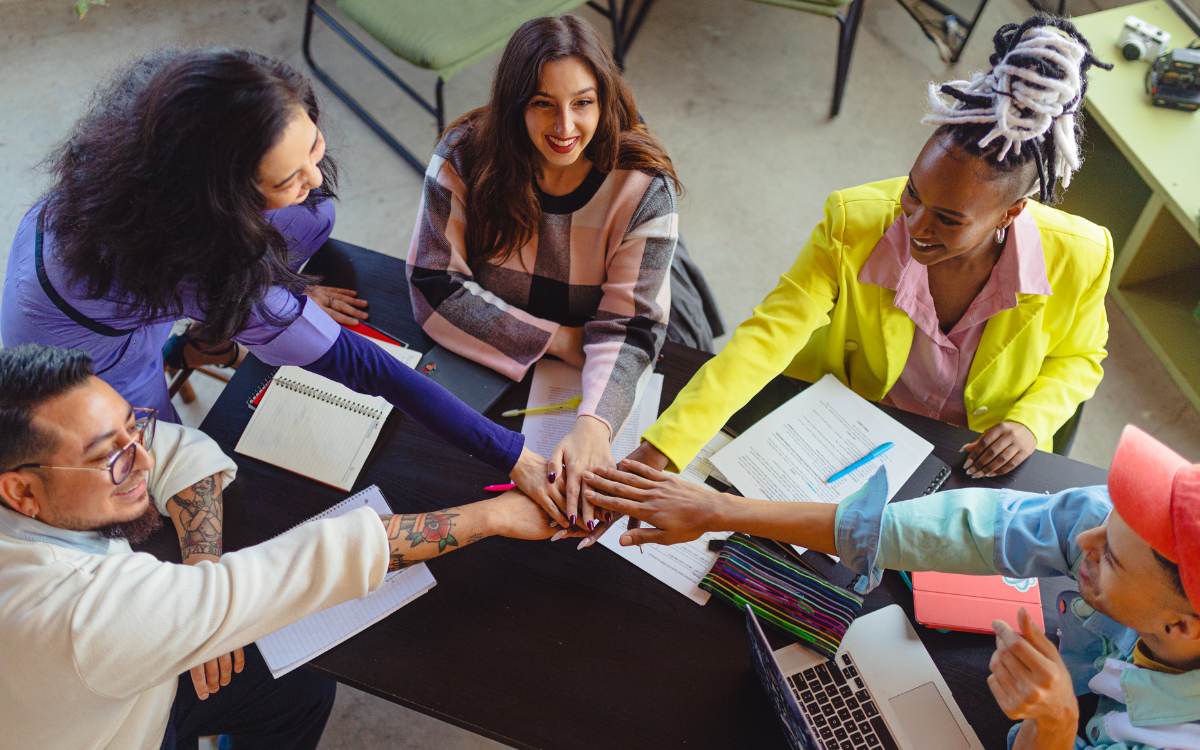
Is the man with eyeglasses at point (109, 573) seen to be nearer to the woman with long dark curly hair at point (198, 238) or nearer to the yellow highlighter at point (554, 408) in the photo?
the woman with long dark curly hair at point (198, 238)

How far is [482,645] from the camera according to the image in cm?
156

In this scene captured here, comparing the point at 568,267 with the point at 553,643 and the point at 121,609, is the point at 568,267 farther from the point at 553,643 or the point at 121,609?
the point at 121,609

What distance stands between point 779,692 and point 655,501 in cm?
41

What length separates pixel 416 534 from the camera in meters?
1.60

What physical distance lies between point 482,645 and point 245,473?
53cm

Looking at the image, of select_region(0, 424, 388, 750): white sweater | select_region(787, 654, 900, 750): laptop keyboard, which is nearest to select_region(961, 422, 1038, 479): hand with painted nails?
select_region(787, 654, 900, 750): laptop keyboard

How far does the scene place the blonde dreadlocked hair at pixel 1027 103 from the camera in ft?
4.86

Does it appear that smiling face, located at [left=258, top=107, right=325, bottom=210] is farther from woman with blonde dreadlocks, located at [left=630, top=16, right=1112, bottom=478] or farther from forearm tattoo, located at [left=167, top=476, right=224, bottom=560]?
woman with blonde dreadlocks, located at [left=630, top=16, right=1112, bottom=478]

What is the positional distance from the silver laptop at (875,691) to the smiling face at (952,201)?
0.61 meters

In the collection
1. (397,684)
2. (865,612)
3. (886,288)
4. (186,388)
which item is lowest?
(186,388)

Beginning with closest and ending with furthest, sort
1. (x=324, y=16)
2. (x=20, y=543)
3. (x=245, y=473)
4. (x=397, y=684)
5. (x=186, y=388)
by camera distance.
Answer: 1. (x=20, y=543)
2. (x=397, y=684)
3. (x=245, y=473)
4. (x=186, y=388)
5. (x=324, y=16)

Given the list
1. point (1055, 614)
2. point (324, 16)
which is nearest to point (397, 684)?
point (1055, 614)

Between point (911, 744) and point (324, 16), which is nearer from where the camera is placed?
point (911, 744)

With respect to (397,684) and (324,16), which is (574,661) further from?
(324,16)
